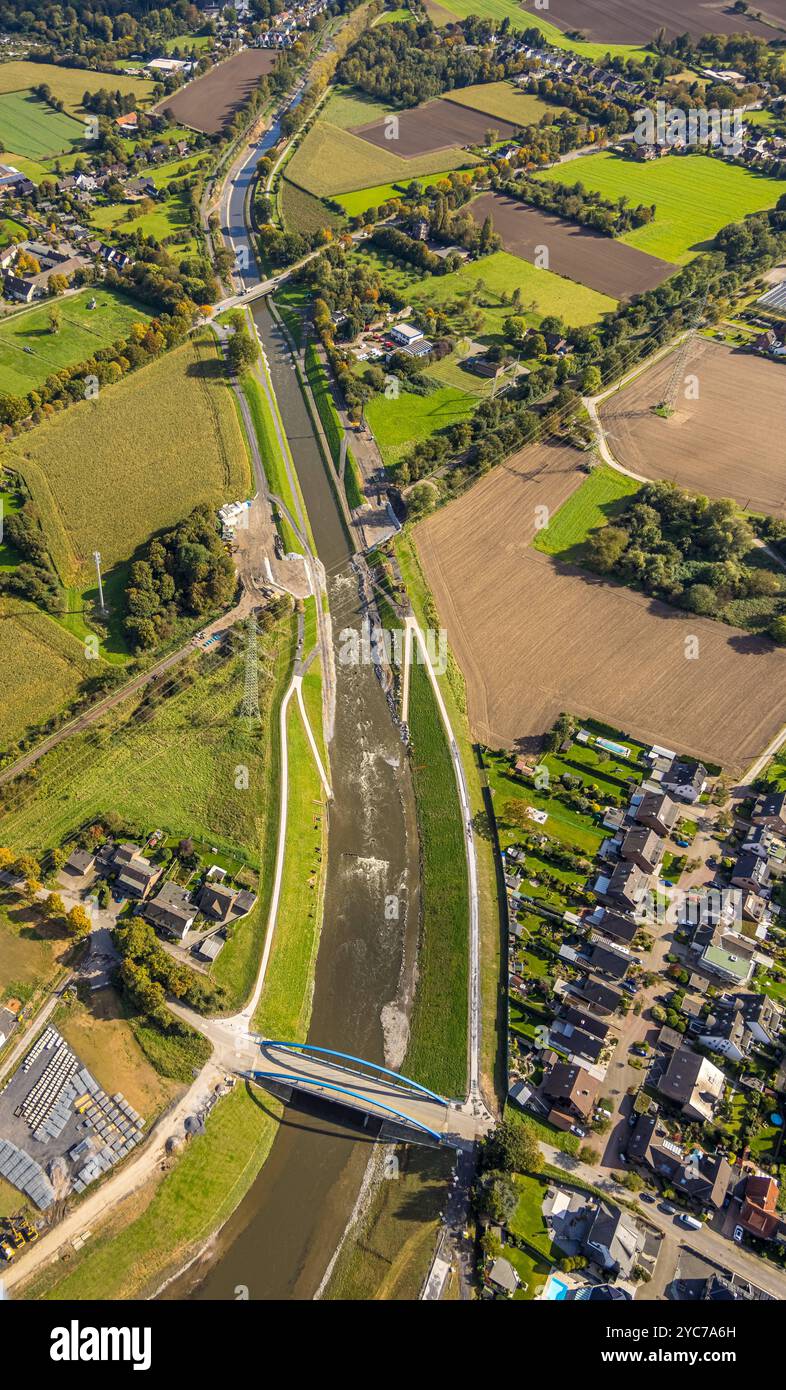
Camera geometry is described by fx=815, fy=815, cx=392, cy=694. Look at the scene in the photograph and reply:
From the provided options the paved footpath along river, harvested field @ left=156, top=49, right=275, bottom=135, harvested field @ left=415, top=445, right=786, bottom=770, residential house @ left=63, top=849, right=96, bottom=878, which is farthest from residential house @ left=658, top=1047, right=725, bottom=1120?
harvested field @ left=156, top=49, right=275, bottom=135

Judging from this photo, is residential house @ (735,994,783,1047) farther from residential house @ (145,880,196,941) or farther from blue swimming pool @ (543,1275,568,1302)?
residential house @ (145,880,196,941)

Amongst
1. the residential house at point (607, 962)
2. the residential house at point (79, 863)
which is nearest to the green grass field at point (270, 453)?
the residential house at point (79, 863)

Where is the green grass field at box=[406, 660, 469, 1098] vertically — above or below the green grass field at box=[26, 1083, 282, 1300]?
above

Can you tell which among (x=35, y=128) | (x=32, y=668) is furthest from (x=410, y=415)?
(x=35, y=128)

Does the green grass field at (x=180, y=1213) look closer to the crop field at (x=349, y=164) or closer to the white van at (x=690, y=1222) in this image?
the white van at (x=690, y=1222)

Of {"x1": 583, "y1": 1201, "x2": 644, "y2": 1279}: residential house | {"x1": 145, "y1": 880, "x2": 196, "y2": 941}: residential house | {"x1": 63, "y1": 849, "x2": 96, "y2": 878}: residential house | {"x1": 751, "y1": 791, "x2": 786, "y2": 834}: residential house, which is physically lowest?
{"x1": 583, "y1": 1201, "x2": 644, "y2": 1279}: residential house

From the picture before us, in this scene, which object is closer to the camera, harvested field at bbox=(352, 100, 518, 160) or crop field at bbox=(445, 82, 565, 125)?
harvested field at bbox=(352, 100, 518, 160)

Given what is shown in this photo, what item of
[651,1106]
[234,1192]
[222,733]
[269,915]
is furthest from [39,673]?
[651,1106]
